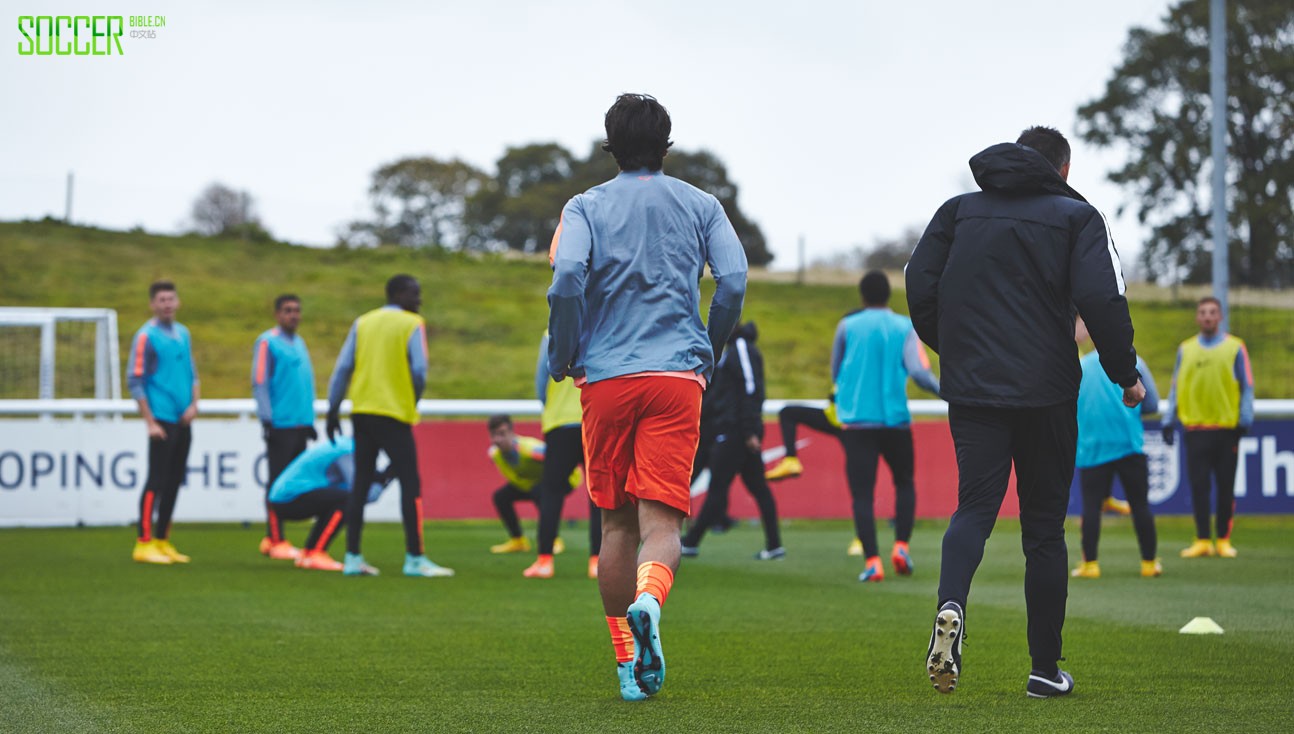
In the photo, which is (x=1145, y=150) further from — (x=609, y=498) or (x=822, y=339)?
(x=609, y=498)

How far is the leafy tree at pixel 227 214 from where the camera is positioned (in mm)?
47781

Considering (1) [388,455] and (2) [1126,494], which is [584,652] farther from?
(2) [1126,494]

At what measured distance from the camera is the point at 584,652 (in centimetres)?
646

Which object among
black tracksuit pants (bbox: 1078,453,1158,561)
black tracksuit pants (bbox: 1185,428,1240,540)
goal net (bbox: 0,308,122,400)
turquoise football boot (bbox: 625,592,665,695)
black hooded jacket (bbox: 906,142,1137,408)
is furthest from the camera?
goal net (bbox: 0,308,122,400)

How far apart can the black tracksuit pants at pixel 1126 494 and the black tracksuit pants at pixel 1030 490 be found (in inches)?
219

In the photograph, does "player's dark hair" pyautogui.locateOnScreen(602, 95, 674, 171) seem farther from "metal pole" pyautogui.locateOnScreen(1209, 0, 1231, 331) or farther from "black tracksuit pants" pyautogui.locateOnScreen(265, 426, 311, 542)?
"metal pole" pyautogui.locateOnScreen(1209, 0, 1231, 331)

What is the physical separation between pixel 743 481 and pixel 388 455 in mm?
3139

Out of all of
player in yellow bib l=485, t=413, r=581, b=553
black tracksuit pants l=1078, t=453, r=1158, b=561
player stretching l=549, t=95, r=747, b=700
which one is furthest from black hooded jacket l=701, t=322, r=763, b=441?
player stretching l=549, t=95, r=747, b=700

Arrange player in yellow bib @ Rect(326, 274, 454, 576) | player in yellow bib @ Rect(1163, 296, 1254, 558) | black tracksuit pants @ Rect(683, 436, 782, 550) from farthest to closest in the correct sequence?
player in yellow bib @ Rect(1163, 296, 1254, 558)
black tracksuit pants @ Rect(683, 436, 782, 550)
player in yellow bib @ Rect(326, 274, 454, 576)

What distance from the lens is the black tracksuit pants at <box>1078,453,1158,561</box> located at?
10367 millimetres

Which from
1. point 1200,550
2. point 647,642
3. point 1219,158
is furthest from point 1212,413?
point 647,642

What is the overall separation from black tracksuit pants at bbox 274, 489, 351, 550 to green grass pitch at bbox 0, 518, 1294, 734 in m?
0.34

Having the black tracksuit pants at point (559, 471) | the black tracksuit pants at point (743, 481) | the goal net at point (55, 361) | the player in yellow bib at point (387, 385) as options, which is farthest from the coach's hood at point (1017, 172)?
the goal net at point (55, 361)

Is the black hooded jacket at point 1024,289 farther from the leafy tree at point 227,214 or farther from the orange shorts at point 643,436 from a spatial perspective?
the leafy tree at point 227,214
